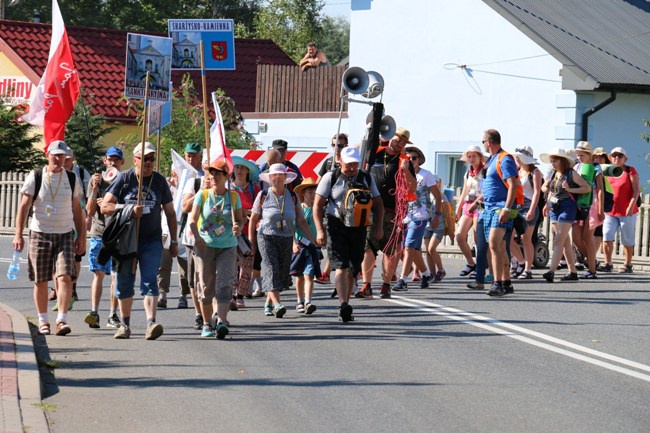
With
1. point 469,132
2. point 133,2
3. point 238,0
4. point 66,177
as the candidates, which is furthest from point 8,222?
point 238,0

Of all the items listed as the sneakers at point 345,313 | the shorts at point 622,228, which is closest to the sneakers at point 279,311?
the sneakers at point 345,313

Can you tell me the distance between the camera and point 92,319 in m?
12.5

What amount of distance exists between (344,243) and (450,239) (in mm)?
10848

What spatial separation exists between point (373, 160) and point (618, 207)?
5.46 meters

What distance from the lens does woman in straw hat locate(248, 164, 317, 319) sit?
13.4m

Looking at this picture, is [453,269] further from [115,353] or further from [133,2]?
[133,2]

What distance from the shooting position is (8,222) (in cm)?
2889

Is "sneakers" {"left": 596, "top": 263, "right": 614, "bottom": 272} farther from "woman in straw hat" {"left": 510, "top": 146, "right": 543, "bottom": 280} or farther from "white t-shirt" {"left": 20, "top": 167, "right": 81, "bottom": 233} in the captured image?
"white t-shirt" {"left": 20, "top": 167, "right": 81, "bottom": 233}

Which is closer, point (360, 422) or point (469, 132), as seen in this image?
point (360, 422)

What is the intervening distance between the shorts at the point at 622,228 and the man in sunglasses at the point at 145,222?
9.54 metres

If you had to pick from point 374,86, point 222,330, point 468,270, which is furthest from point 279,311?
point 468,270

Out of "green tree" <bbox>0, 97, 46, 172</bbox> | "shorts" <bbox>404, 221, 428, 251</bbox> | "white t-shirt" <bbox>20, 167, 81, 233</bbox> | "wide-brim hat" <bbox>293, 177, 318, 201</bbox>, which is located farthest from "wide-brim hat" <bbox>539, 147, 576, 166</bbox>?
"green tree" <bbox>0, 97, 46, 172</bbox>

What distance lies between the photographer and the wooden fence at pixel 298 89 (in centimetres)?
3241

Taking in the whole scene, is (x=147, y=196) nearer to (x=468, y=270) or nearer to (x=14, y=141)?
(x=468, y=270)
